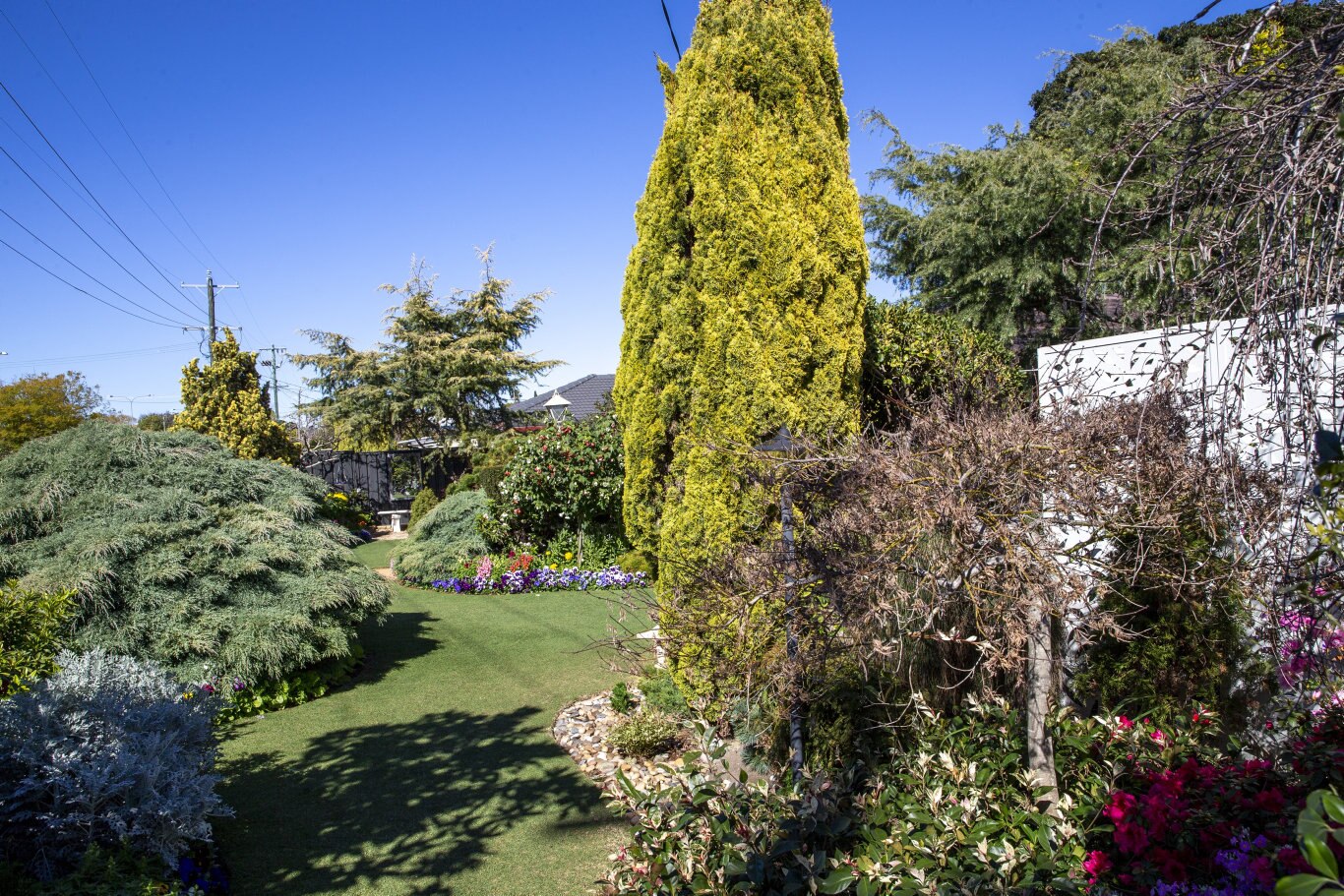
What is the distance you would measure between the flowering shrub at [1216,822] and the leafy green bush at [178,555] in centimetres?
587

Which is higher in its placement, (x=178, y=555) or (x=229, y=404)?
(x=229, y=404)

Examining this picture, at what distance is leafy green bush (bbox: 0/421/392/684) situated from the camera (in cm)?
585

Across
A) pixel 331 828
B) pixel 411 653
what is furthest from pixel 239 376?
pixel 331 828

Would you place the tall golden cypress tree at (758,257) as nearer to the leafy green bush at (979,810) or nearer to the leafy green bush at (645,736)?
the leafy green bush at (645,736)

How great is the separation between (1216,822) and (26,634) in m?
5.36

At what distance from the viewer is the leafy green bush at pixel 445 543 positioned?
11.8m

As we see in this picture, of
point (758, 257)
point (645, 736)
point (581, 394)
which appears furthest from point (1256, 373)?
point (581, 394)

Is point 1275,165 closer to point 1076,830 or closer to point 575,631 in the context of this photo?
point 1076,830

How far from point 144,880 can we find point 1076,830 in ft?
12.6

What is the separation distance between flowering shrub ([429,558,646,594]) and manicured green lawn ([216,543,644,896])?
289 centimetres

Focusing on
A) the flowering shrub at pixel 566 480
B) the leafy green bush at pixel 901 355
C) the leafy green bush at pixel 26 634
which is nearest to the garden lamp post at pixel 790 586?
the leafy green bush at pixel 901 355

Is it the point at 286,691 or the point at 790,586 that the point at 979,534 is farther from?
the point at 286,691

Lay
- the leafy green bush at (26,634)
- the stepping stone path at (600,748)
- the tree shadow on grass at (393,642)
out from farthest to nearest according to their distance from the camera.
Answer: the tree shadow on grass at (393,642) < the stepping stone path at (600,748) < the leafy green bush at (26,634)

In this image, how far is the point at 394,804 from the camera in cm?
462
